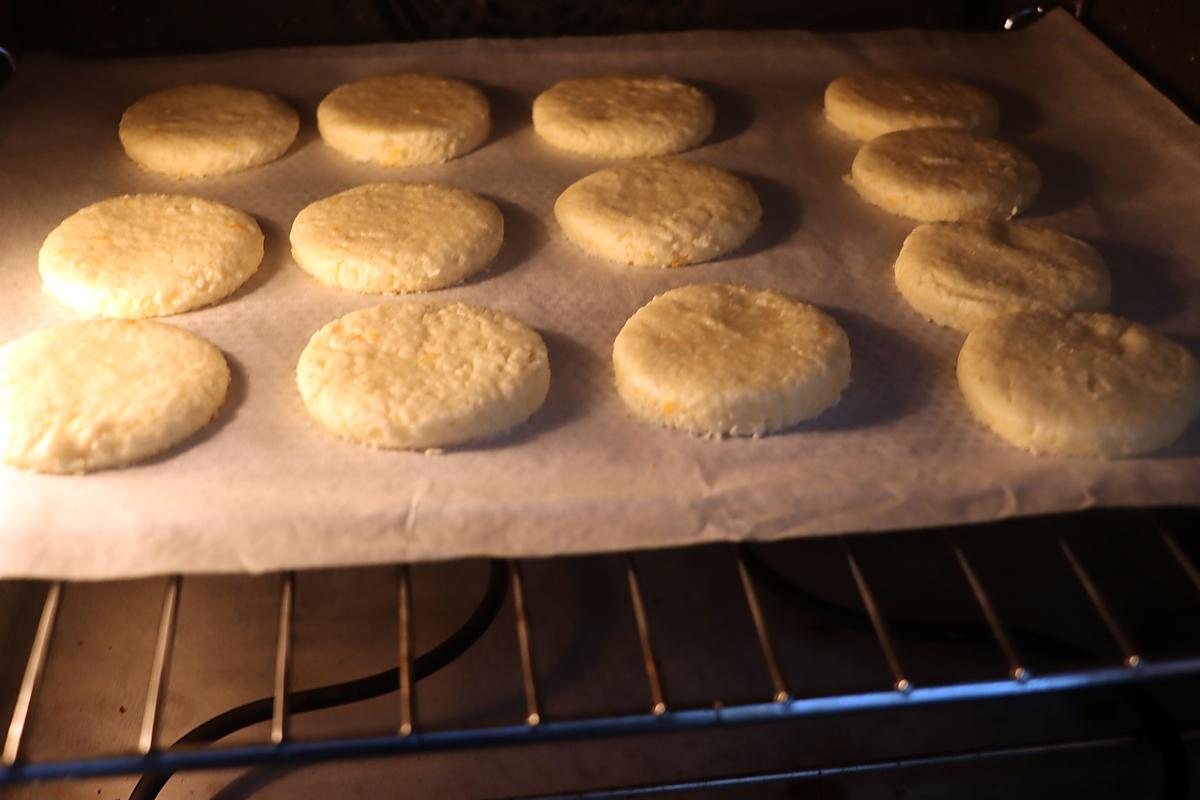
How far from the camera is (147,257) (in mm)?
1514

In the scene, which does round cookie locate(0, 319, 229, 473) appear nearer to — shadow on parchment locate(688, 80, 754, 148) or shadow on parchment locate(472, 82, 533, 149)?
shadow on parchment locate(472, 82, 533, 149)

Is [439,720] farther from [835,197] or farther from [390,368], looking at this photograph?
[835,197]

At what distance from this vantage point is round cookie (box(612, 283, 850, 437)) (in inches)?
51.5

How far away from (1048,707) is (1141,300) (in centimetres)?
63

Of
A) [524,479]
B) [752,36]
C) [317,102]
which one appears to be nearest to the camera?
[524,479]

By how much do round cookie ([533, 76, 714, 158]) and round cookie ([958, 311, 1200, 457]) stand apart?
0.67 metres

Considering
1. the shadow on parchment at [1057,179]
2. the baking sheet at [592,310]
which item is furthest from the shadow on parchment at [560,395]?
the shadow on parchment at [1057,179]

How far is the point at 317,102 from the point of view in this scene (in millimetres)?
1966

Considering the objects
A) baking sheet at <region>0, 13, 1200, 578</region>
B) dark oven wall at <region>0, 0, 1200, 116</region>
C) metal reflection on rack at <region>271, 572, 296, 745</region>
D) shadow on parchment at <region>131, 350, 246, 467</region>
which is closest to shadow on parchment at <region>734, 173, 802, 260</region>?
baking sheet at <region>0, 13, 1200, 578</region>

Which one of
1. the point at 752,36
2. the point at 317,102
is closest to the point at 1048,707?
the point at 752,36

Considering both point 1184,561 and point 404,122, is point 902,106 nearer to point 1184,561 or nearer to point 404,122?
point 404,122

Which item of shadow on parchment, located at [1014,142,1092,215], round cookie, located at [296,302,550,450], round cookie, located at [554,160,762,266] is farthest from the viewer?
shadow on parchment, located at [1014,142,1092,215]

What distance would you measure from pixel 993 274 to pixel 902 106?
530mm

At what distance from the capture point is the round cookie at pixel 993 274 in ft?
4.89
